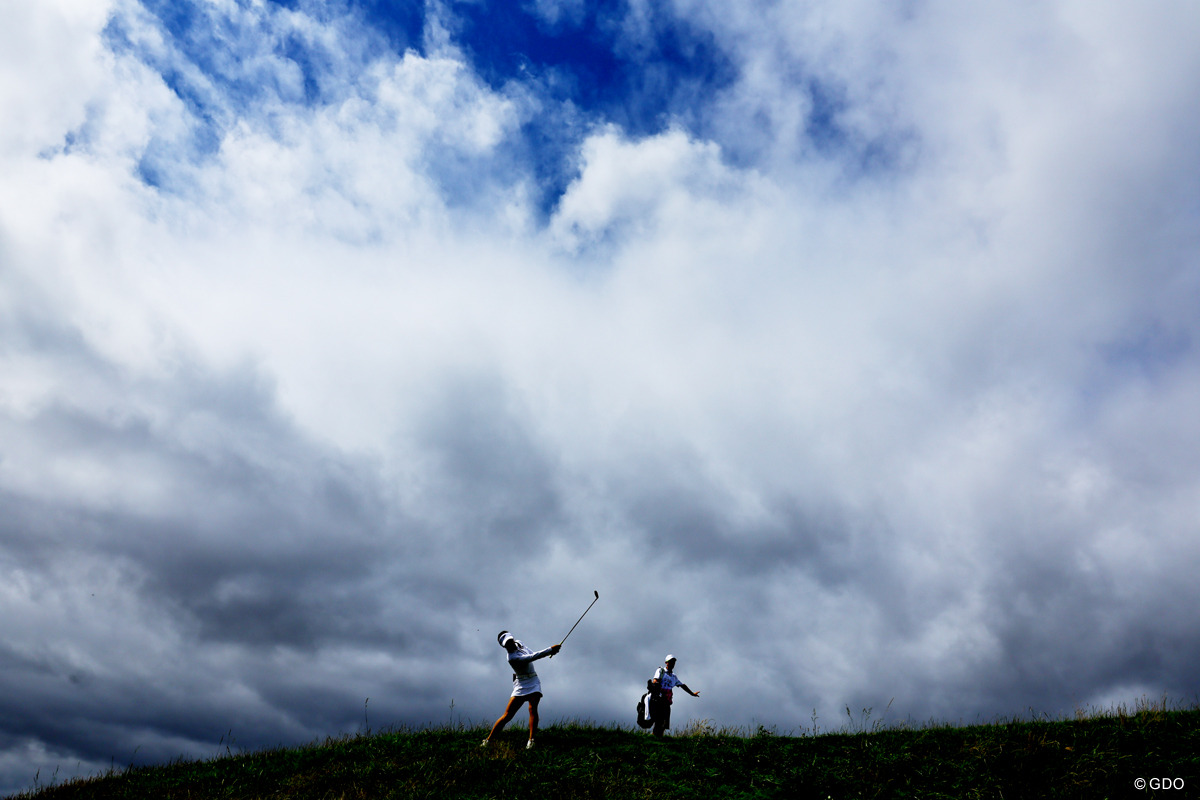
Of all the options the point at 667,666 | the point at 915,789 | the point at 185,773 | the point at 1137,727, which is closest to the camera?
the point at 915,789

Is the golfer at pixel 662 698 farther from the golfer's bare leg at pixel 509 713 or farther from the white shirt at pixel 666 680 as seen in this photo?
the golfer's bare leg at pixel 509 713

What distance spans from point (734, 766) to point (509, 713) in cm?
509

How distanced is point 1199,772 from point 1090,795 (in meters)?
2.06

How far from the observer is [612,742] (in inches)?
615

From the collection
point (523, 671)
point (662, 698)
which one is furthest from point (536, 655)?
point (662, 698)

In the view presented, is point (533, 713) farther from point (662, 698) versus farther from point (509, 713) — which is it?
point (662, 698)

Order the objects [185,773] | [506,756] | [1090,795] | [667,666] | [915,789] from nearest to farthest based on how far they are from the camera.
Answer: [1090,795] → [915,789] → [506,756] → [185,773] → [667,666]

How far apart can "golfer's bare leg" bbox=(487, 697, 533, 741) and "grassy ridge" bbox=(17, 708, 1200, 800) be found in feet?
→ 1.10

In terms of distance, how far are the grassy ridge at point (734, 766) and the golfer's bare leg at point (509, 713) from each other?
0.33 metres

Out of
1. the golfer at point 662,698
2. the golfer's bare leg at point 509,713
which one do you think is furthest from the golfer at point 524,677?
the golfer at point 662,698

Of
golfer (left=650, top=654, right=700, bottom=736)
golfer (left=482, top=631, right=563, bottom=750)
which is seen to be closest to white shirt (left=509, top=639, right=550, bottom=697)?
golfer (left=482, top=631, right=563, bottom=750)

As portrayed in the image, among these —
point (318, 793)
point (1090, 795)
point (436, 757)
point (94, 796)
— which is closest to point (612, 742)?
point (436, 757)

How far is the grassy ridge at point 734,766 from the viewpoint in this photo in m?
12.2

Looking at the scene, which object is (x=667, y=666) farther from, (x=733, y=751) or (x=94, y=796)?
(x=94, y=796)
